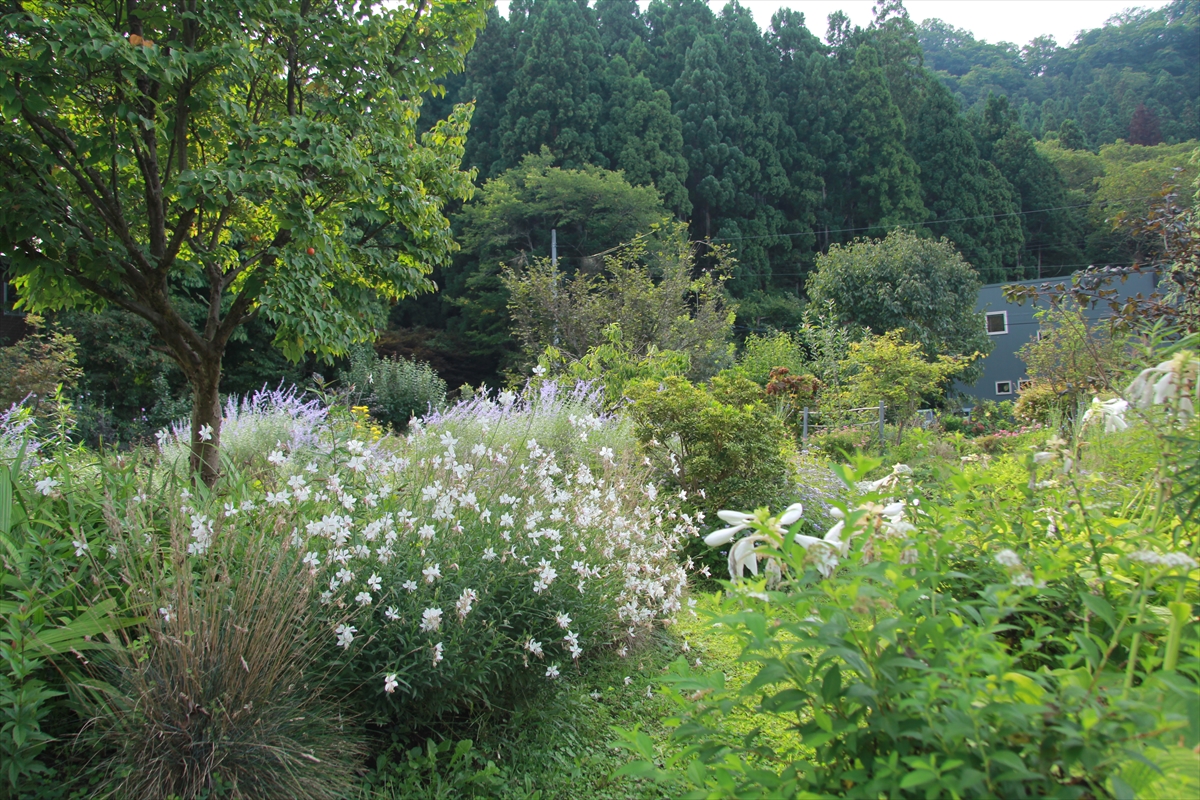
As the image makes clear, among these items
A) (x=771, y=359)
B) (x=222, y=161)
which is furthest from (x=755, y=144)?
(x=222, y=161)

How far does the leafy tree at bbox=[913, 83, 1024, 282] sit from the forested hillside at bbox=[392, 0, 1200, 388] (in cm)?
9

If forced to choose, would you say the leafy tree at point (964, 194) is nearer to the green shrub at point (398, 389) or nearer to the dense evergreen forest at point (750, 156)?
the dense evergreen forest at point (750, 156)

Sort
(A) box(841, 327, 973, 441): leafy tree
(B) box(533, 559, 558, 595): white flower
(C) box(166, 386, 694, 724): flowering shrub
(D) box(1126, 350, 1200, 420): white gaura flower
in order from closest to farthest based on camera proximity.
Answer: (D) box(1126, 350, 1200, 420): white gaura flower
(C) box(166, 386, 694, 724): flowering shrub
(B) box(533, 559, 558, 595): white flower
(A) box(841, 327, 973, 441): leafy tree

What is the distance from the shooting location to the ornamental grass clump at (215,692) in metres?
1.79

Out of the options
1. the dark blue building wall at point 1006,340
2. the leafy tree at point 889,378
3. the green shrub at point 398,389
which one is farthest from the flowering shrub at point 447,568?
the dark blue building wall at point 1006,340

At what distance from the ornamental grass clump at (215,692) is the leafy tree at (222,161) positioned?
3.52 feet

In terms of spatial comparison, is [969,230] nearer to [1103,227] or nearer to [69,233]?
[1103,227]

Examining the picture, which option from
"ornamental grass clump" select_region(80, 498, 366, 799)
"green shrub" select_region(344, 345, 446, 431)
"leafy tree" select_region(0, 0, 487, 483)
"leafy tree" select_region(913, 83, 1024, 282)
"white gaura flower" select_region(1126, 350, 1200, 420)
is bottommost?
"green shrub" select_region(344, 345, 446, 431)

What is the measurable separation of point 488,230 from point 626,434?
19156mm

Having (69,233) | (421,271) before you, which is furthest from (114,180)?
(421,271)

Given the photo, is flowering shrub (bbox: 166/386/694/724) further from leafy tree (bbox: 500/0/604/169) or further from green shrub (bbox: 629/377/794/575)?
leafy tree (bbox: 500/0/604/169)

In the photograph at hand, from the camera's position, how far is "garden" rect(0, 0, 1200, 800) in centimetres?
106

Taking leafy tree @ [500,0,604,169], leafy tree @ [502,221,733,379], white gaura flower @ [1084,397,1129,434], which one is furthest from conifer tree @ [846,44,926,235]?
white gaura flower @ [1084,397,1129,434]

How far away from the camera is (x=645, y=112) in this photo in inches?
1047
